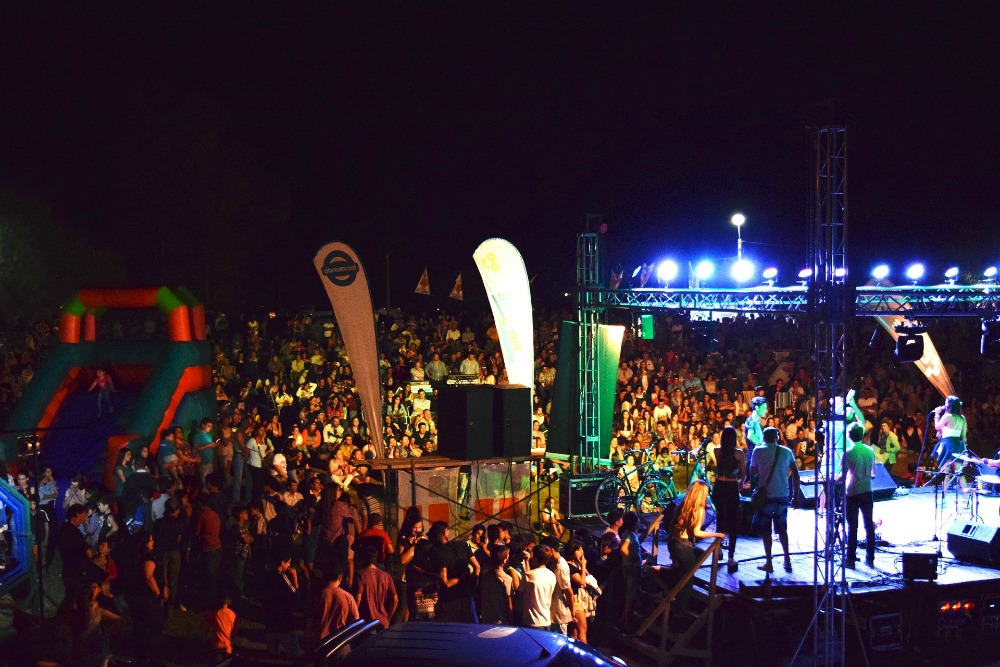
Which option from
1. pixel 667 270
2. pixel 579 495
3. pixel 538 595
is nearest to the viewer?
pixel 538 595

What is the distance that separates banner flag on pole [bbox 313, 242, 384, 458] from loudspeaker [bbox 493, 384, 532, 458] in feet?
5.14

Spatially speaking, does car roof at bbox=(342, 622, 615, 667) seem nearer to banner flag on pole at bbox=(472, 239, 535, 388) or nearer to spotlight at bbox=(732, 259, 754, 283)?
banner flag on pole at bbox=(472, 239, 535, 388)

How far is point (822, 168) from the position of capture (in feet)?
25.1

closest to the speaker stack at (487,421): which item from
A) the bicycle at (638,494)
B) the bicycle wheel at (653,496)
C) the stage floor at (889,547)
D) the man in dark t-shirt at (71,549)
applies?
the bicycle at (638,494)

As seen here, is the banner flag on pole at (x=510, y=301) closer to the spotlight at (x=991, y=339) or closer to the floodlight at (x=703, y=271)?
the floodlight at (x=703, y=271)

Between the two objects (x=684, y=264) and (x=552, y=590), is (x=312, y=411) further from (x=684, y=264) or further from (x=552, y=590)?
(x=684, y=264)

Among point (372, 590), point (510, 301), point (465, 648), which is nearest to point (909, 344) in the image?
point (510, 301)

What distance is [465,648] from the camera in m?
4.11

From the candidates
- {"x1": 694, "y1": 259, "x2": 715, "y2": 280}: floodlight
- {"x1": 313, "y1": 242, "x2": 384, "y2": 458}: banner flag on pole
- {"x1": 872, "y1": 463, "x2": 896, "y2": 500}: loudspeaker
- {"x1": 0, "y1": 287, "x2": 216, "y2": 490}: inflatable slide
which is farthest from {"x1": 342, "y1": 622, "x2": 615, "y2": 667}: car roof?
{"x1": 694, "y1": 259, "x2": 715, "y2": 280}: floodlight

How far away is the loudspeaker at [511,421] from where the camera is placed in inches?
420

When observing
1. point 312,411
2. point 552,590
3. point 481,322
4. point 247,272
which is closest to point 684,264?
point 481,322

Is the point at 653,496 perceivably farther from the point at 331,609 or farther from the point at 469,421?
the point at 331,609

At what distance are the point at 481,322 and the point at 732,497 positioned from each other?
11867 millimetres

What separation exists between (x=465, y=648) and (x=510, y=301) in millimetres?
8235
